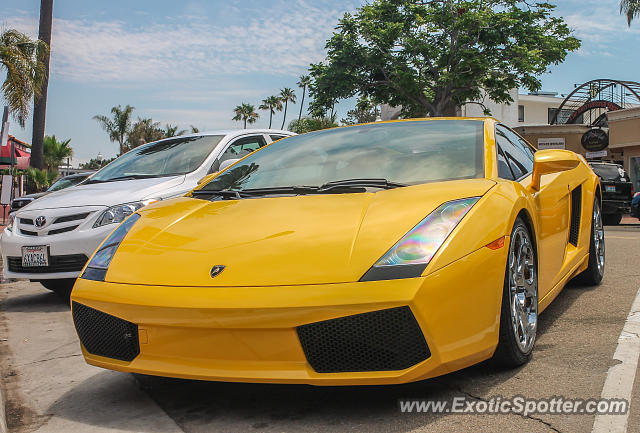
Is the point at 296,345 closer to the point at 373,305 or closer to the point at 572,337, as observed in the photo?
the point at 373,305

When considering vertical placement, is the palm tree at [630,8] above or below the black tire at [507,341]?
above

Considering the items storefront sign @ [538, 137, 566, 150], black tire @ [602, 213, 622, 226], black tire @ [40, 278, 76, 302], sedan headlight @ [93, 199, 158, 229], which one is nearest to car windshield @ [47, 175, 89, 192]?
black tire @ [40, 278, 76, 302]

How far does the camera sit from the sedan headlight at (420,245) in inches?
104

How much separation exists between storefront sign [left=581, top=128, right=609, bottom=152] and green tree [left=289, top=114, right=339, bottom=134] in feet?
84.7

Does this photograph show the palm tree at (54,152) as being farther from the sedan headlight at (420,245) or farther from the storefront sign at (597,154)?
the sedan headlight at (420,245)

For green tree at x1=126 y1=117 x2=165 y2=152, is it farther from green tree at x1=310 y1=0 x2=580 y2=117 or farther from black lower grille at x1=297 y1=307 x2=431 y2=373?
black lower grille at x1=297 y1=307 x2=431 y2=373

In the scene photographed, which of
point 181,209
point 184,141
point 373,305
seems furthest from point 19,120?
point 373,305

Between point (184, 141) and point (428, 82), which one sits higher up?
point (428, 82)

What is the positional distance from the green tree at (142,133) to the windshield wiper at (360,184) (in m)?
61.6

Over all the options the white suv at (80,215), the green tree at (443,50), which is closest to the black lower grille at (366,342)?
the white suv at (80,215)

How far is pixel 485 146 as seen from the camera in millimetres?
3719

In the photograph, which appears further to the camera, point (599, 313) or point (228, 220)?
point (599, 313)

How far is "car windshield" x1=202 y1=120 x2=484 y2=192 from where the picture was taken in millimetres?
3588

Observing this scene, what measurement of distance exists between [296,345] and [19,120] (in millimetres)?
21327
